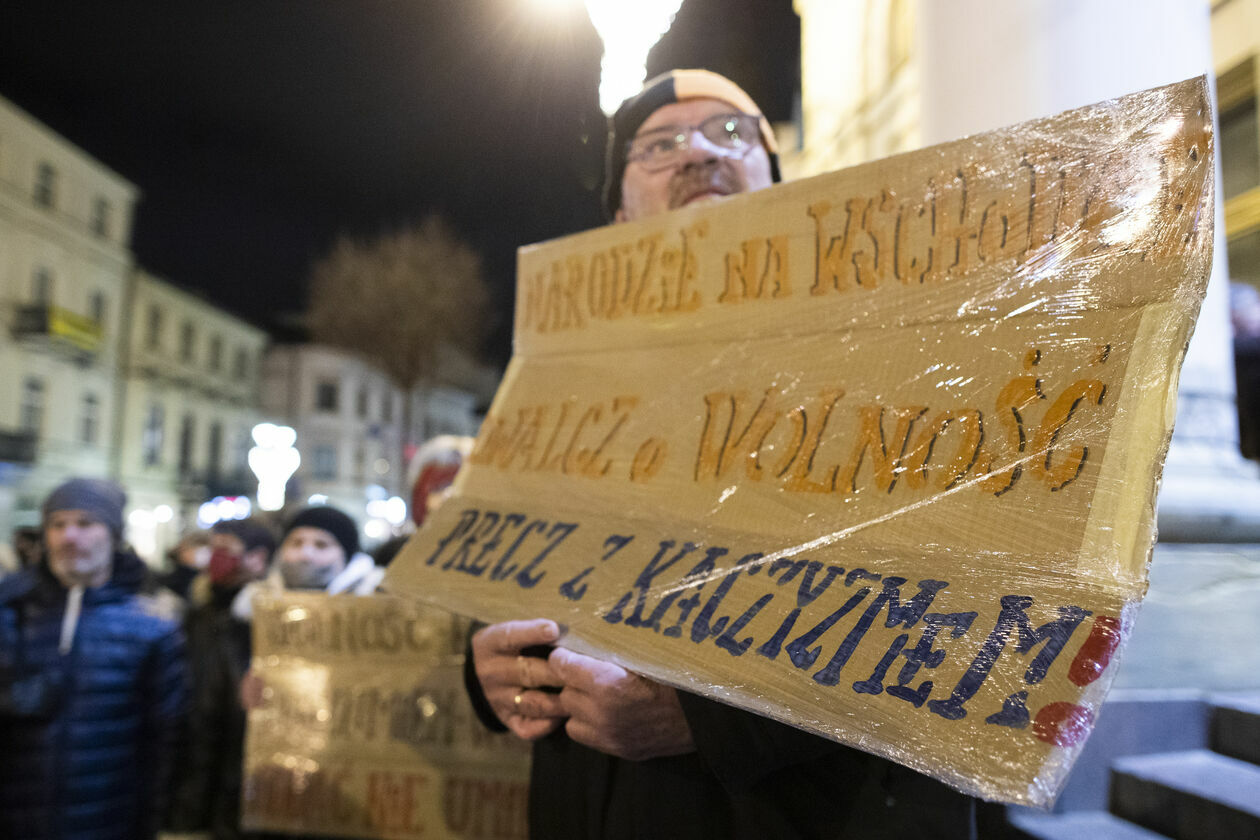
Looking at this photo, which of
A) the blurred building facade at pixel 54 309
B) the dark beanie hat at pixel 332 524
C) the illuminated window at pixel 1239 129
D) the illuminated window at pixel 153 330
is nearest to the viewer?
the dark beanie hat at pixel 332 524

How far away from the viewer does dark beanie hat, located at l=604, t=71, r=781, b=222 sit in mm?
1991

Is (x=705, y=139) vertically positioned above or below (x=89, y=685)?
above

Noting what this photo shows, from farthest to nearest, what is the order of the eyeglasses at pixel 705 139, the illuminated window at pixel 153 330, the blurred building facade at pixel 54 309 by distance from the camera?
the illuminated window at pixel 153 330, the blurred building facade at pixel 54 309, the eyeglasses at pixel 705 139

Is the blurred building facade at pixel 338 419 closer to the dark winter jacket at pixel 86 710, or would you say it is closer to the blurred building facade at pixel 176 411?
the blurred building facade at pixel 176 411

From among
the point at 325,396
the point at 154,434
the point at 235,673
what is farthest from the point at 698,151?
the point at 325,396

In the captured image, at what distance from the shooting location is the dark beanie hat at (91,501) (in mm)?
2820

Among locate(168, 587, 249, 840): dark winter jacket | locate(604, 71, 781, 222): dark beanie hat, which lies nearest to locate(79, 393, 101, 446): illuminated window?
locate(168, 587, 249, 840): dark winter jacket

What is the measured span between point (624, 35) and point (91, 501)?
2833mm

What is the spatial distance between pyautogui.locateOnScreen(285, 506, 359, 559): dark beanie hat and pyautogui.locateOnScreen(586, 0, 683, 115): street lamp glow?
83.0 inches

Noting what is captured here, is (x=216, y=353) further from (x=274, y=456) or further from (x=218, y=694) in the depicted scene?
(x=218, y=694)

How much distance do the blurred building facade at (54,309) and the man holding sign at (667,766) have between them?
86.0 ft

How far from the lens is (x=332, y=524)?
3465 millimetres

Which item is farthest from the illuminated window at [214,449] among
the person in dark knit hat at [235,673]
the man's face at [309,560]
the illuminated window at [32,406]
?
the man's face at [309,560]

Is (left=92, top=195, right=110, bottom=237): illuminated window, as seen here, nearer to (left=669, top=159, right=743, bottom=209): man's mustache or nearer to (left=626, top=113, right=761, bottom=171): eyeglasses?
(left=626, top=113, right=761, bottom=171): eyeglasses
